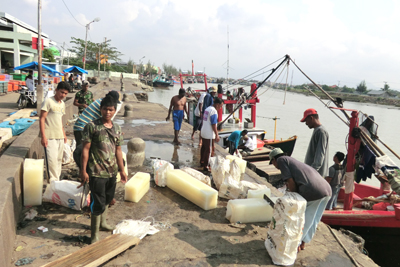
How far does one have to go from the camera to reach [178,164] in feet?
21.5

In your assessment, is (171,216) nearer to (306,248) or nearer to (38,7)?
(306,248)

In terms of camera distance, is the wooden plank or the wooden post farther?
the wooden post

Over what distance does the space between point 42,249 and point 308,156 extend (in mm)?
3908

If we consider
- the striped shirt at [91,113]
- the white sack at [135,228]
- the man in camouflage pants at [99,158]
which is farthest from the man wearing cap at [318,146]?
the striped shirt at [91,113]

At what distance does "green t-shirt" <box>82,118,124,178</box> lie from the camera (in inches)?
120

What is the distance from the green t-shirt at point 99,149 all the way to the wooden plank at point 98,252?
2.44 feet

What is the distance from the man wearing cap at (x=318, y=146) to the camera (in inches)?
167

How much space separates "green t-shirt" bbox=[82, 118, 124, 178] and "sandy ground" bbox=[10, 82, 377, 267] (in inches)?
34.0

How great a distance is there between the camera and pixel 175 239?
346 centimetres

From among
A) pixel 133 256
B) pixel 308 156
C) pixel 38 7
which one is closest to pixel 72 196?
pixel 133 256

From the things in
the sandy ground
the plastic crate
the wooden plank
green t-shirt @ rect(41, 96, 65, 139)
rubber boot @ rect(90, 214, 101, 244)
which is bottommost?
the sandy ground

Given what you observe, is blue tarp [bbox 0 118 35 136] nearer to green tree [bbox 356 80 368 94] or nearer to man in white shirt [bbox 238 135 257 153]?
man in white shirt [bbox 238 135 257 153]

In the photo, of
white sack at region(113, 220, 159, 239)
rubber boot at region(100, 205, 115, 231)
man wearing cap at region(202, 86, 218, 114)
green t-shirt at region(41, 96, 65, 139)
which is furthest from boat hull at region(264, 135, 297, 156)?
rubber boot at region(100, 205, 115, 231)

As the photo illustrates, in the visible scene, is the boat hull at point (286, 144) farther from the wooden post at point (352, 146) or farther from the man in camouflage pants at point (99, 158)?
the man in camouflage pants at point (99, 158)
